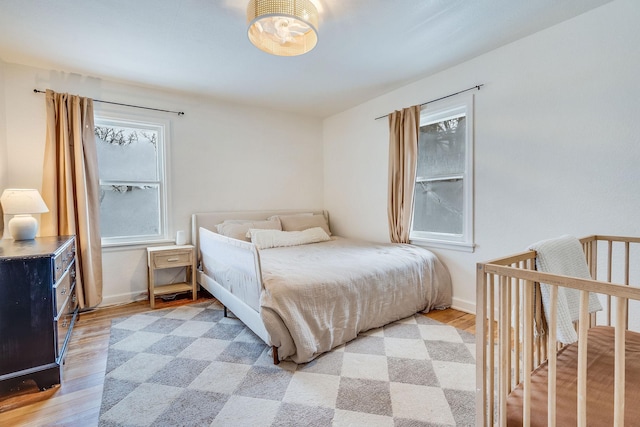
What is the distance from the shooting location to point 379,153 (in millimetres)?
3637

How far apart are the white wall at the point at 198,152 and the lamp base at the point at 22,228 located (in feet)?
A: 1.95

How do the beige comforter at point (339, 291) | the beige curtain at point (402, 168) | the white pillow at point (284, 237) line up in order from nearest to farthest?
the beige comforter at point (339, 291) < the beige curtain at point (402, 168) < the white pillow at point (284, 237)

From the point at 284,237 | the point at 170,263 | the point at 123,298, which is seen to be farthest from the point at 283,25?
the point at 123,298

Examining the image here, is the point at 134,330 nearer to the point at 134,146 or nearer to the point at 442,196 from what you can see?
the point at 134,146

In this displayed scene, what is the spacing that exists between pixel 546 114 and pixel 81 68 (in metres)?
4.06

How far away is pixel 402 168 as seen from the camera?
3246 millimetres

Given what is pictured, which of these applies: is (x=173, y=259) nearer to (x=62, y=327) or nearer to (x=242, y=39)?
(x=62, y=327)

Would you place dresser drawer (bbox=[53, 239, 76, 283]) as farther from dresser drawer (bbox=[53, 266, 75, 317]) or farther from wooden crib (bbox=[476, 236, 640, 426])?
wooden crib (bbox=[476, 236, 640, 426])

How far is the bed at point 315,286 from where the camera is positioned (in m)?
1.92

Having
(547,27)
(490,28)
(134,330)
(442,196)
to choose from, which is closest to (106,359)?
(134,330)

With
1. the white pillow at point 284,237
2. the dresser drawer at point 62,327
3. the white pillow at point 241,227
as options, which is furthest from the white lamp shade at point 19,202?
the white pillow at point 284,237

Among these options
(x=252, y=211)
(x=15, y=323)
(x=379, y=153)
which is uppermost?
(x=379, y=153)

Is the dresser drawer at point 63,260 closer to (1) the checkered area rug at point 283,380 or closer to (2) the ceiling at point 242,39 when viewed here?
(1) the checkered area rug at point 283,380

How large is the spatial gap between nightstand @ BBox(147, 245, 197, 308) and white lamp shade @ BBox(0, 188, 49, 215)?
100cm
